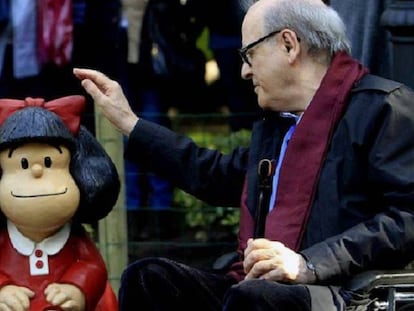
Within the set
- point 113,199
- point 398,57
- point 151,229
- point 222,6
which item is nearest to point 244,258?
point 113,199

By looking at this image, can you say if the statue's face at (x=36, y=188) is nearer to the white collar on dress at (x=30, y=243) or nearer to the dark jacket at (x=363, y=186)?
the white collar on dress at (x=30, y=243)

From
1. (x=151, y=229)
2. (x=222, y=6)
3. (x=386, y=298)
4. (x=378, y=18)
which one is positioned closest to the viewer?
(x=386, y=298)

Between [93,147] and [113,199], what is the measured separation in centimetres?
20

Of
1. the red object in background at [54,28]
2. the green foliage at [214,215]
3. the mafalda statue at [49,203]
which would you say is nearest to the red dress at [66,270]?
the mafalda statue at [49,203]

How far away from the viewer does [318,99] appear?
16.9 feet

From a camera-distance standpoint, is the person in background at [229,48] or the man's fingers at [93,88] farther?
the person in background at [229,48]

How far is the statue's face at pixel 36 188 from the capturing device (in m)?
5.33

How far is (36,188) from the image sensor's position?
5336 mm

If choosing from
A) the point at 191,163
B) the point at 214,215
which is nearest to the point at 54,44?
the point at 214,215

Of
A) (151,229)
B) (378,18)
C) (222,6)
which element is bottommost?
(151,229)

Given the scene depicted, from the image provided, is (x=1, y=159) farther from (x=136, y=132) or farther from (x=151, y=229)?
(x=151, y=229)

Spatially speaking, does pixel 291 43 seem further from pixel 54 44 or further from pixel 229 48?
pixel 229 48

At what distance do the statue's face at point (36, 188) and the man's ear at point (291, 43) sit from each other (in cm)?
84

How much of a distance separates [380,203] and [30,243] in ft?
3.96
